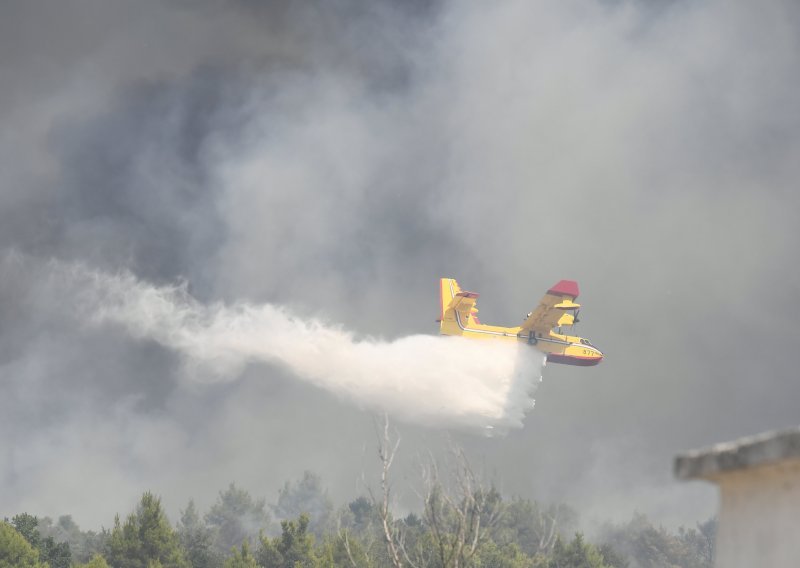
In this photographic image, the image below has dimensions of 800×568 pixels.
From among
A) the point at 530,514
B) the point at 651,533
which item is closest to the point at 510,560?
the point at 530,514

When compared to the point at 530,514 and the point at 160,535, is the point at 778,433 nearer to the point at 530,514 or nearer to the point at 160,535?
the point at 160,535

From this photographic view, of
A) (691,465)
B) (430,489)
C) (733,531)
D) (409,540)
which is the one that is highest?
(409,540)

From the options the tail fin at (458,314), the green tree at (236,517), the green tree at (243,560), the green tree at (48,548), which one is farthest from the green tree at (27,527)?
the green tree at (236,517)

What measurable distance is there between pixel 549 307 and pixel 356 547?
19.4 m

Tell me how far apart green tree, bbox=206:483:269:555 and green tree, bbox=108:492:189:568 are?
3784 inches

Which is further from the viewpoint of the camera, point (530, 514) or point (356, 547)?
point (530, 514)

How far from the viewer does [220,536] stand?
15162cm

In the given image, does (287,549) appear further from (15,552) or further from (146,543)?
(15,552)

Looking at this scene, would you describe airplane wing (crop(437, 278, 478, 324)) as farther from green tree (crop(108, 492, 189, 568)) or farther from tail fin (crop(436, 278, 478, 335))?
green tree (crop(108, 492, 189, 568))

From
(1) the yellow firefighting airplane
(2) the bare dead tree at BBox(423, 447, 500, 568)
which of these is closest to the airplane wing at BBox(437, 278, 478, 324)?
(1) the yellow firefighting airplane

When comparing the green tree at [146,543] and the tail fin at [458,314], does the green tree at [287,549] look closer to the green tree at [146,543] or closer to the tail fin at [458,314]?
the green tree at [146,543]

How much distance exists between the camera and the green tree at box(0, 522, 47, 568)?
169ft

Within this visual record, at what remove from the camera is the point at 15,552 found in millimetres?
51969

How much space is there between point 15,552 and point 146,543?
7522 millimetres
